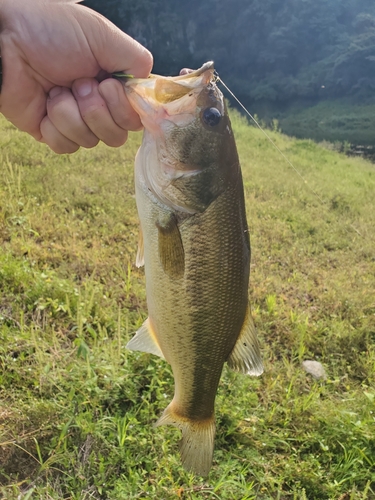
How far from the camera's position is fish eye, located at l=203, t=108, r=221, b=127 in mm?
1602

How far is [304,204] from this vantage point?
8.26 meters

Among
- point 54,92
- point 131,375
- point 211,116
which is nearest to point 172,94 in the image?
point 211,116

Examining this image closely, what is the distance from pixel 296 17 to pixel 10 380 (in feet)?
241

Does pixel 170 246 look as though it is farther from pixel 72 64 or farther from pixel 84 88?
pixel 72 64

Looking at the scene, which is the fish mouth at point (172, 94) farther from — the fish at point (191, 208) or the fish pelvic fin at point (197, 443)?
the fish pelvic fin at point (197, 443)

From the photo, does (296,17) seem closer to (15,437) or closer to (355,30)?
(355,30)

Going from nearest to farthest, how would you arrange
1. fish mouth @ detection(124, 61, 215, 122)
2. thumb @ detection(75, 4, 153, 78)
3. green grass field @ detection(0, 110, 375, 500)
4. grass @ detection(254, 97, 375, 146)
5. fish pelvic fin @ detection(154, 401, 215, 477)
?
1. fish mouth @ detection(124, 61, 215, 122)
2. thumb @ detection(75, 4, 153, 78)
3. fish pelvic fin @ detection(154, 401, 215, 477)
4. green grass field @ detection(0, 110, 375, 500)
5. grass @ detection(254, 97, 375, 146)

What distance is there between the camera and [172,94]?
1588 millimetres

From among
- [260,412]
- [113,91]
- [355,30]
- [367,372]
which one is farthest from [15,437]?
[355,30]

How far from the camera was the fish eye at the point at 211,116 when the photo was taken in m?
1.60

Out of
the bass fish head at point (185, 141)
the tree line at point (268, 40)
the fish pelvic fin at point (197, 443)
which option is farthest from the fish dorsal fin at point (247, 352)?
the tree line at point (268, 40)

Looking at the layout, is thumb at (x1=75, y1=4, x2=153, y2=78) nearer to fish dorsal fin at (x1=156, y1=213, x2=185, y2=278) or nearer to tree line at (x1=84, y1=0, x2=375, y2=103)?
fish dorsal fin at (x1=156, y1=213, x2=185, y2=278)

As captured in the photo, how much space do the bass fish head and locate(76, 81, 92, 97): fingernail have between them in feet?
0.87

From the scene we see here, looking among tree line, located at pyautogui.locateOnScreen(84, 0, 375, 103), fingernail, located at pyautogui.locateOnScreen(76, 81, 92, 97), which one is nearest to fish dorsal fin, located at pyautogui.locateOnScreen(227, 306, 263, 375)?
fingernail, located at pyautogui.locateOnScreen(76, 81, 92, 97)
